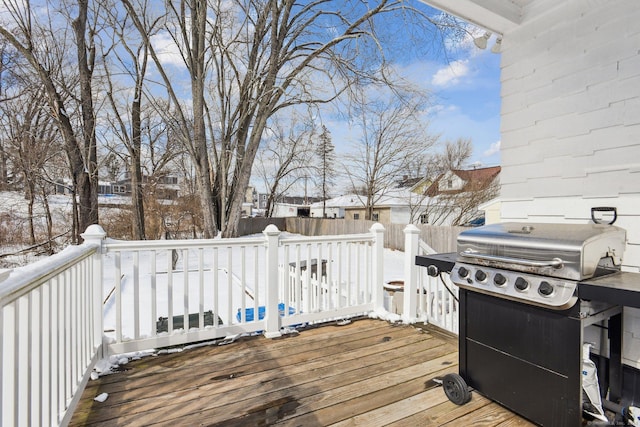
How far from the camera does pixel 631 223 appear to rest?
188cm

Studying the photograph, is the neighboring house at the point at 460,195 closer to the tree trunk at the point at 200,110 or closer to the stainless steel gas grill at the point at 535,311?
the tree trunk at the point at 200,110

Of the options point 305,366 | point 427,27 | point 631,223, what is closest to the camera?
point 631,223

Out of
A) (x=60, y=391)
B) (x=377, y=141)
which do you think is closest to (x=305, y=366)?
(x=60, y=391)

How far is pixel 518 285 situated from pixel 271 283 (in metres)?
2.10

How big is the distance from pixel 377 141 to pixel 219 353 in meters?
14.5

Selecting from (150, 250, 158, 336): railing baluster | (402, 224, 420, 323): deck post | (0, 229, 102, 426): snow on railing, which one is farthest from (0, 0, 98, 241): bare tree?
(402, 224, 420, 323): deck post

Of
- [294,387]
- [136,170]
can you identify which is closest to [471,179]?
[136,170]

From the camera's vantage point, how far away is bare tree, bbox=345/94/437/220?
15.0m

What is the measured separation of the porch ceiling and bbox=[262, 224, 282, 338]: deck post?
225 cm

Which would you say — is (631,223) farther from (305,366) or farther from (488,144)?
(488,144)

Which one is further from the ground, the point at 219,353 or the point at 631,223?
the point at 631,223

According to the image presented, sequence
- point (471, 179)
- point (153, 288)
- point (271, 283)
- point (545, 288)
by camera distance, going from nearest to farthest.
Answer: point (545, 288) < point (153, 288) < point (271, 283) < point (471, 179)

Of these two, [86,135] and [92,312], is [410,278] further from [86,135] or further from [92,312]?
[86,135]

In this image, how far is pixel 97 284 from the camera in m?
2.47
